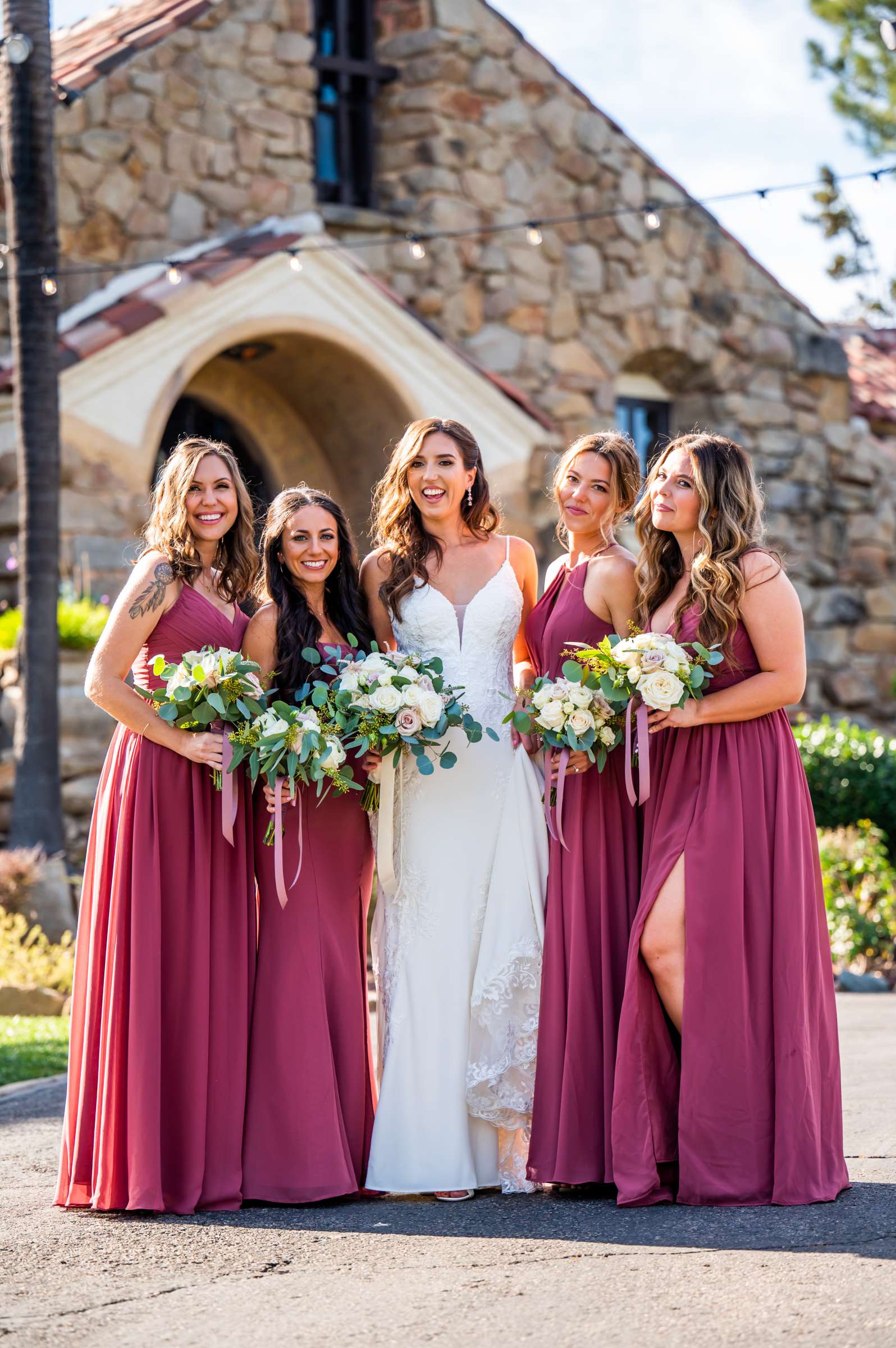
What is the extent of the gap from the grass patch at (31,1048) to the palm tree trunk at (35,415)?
1326 mm

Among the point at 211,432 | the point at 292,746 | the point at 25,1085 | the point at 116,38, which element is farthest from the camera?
the point at 211,432

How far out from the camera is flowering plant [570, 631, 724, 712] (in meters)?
4.52

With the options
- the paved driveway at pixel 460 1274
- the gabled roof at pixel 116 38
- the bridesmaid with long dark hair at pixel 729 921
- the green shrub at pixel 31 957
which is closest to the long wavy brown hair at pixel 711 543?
the bridesmaid with long dark hair at pixel 729 921

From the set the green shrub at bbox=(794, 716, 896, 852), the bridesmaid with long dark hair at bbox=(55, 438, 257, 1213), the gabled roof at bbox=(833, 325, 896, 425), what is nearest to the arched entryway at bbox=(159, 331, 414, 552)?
the green shrub at bbox=(794, 716, 896, 852)

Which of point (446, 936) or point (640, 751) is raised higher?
point (640, 751)

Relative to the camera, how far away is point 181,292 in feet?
34.7

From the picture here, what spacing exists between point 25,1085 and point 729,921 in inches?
137

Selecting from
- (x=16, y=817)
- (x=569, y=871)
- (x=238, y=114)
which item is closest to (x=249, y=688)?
(x=569, y=871)

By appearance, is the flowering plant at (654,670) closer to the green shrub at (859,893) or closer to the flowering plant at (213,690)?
the flowering plant at (213,690)

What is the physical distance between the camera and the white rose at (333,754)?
457cm

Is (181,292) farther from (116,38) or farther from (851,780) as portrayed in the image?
(851,780)

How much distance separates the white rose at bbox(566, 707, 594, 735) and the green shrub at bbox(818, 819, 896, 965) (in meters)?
5.16

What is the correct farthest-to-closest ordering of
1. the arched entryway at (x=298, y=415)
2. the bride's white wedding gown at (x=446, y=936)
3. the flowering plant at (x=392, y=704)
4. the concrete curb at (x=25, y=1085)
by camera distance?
the arched entryway at (x=298, y=415), the concrete curb at (x=25, y=1085), the bride's white wedding gown at (x=446, y=936), the flowering plant at (x=392, y=704)

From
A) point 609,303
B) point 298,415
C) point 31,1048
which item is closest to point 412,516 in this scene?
point 31,1048
